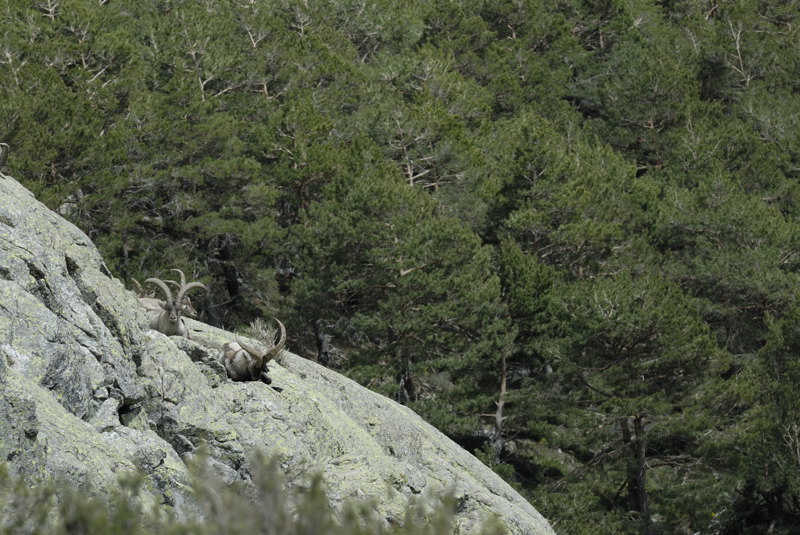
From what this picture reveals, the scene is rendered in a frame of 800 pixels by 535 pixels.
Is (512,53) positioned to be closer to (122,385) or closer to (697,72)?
(697,72)

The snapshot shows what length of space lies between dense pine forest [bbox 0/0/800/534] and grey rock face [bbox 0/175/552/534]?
512 inches

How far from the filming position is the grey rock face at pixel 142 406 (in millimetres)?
8195

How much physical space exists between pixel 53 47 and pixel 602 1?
35.2m

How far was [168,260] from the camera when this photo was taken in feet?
90.6

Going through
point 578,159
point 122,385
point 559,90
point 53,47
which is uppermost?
point 122,385

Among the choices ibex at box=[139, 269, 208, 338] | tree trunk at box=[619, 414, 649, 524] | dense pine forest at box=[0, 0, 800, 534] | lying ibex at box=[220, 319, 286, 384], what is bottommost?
tree trunk at box=[619, 414, 649, 524]

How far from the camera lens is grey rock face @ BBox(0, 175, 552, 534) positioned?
26.9 ft

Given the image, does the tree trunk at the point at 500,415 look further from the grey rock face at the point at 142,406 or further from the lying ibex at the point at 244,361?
the lying ibex at the point at 244,361

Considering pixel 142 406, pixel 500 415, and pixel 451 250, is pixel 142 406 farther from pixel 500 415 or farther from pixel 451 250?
pixel 500 415

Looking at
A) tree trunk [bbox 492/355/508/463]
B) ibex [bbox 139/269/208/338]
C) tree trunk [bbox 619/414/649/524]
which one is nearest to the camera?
ibex [bbox 139/269/208/338]

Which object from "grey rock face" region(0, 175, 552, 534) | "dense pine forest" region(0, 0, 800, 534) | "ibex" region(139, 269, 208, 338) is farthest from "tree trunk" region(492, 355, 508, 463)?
Result: "ibex" region(139, 269, 208, 338)

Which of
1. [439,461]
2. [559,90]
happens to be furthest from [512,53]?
[439,461]

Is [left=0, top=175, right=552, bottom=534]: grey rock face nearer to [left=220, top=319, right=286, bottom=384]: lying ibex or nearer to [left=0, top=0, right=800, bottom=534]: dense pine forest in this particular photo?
[left=220, top=319, right=286, bottom=384]: lying ibex

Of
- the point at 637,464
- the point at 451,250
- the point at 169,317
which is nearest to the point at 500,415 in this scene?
the point at 637,464
